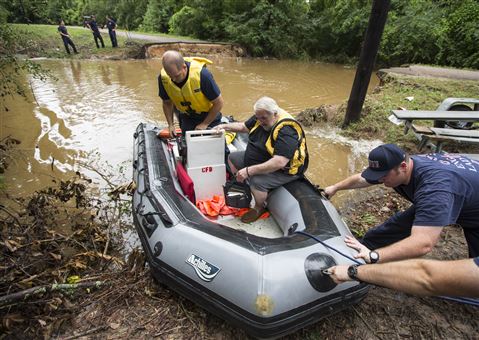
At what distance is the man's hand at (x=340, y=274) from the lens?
1.64m

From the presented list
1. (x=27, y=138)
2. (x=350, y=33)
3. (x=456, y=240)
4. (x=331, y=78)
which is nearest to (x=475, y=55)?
(x=331, y=78)

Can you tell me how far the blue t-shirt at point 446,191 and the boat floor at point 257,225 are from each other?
1374mm

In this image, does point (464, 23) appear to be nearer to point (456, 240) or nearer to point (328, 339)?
point (456, 240)

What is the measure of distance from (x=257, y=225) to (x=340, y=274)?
1.36 metres

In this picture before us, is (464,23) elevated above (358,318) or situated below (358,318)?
above

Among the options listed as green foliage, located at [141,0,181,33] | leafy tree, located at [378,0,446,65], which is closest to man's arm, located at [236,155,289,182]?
leafy tree, located at [378,0,446,65]

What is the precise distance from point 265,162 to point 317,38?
1498cm

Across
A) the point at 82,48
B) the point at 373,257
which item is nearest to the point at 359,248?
the point at 373,257

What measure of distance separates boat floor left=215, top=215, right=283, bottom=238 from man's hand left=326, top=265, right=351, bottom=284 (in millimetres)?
1111

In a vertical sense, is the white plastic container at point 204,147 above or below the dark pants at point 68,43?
below

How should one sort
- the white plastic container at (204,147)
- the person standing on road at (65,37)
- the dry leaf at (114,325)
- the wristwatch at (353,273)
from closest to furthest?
the wristwatch at (353,273)
the dry leaf at (114,325)
the white plastic container at (204,147)
the person standing on road at (65,37)

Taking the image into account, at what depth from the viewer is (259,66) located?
1316cm

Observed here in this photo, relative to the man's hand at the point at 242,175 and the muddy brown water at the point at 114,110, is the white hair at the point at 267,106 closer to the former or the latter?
the man's hand at the point at 242,175

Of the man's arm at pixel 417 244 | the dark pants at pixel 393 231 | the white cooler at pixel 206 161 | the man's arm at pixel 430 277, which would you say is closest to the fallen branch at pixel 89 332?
the white cooler at pixel 206 161
